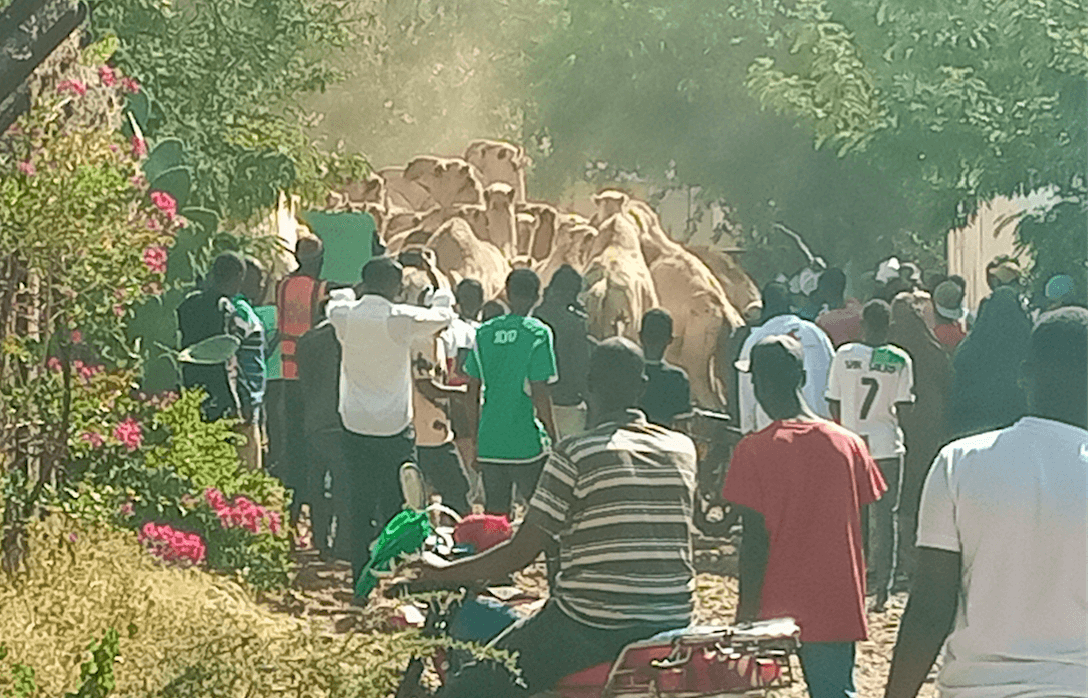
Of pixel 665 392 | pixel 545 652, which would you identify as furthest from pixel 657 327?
pixel 545 652

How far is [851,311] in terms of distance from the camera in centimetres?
630

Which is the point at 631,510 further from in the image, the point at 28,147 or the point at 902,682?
the point at 28,147

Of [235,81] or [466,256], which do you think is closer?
[235,81]

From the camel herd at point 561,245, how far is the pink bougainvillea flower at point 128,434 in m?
2.08

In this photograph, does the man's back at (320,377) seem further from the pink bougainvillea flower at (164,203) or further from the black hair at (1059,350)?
the black hair at (1059,350)

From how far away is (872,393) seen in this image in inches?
226

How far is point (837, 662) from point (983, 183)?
3.31 meters

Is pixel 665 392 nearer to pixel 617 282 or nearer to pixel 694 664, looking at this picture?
pixel 617 282

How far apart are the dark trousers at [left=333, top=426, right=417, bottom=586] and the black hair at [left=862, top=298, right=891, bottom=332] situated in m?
1.51

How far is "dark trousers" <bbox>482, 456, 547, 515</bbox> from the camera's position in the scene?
18.9 feet

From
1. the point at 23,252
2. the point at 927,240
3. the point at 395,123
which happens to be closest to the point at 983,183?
the point at 927,240

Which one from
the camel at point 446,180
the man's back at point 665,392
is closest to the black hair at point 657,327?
the man's back at point 665,392

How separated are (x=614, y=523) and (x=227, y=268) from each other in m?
2.55

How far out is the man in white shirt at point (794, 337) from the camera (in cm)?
587
